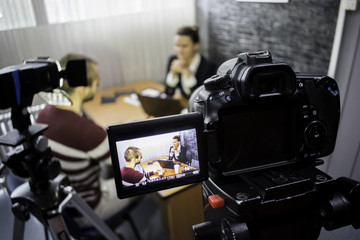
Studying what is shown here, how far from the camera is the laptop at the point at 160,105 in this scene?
183 centimetres

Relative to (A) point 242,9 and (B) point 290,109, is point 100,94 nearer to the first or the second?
(A) point 242,9

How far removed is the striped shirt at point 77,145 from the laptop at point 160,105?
0.47 meters

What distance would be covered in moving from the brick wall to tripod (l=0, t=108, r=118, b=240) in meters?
1.03

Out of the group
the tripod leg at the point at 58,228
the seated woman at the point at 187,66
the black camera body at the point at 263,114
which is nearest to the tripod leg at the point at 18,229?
the tripod leg at the point at 58,228

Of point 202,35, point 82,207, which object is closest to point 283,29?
point 202,35

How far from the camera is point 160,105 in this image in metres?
1.87

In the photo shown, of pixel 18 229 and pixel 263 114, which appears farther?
pixel 18 229

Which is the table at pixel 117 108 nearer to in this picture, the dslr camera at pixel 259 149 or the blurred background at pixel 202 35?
the blurred background at pixel 202 35

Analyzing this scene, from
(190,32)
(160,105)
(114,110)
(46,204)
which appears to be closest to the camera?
(46,204)

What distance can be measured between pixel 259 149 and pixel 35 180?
0.77 m

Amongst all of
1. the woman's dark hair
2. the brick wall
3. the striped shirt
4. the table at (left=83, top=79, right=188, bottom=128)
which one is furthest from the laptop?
the woman's dark hair

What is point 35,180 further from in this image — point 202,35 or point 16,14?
point 202,35

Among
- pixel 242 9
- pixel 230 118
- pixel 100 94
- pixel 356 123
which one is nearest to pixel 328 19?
pixel 356 123

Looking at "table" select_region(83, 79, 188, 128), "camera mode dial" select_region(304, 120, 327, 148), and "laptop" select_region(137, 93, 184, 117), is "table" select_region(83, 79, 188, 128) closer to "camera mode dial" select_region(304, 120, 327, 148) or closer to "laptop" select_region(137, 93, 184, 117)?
"laptop" select_region(137, 93, 184, 117)
